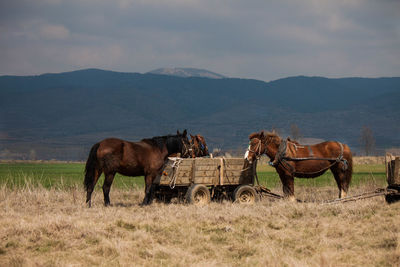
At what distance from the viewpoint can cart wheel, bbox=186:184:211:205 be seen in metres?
13.2

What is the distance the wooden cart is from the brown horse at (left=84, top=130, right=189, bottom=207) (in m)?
0.30

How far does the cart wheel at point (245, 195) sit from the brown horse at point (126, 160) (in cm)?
212

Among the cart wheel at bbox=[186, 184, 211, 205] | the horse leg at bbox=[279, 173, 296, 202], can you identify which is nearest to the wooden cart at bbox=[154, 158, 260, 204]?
the cart wheel at bbox=[186, 184, 211, 205]

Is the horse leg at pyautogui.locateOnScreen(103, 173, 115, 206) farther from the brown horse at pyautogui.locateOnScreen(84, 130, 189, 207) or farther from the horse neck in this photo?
the horse neck

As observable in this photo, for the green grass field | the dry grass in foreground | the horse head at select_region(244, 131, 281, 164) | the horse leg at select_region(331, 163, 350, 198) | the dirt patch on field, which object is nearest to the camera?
the dry grass in foreground

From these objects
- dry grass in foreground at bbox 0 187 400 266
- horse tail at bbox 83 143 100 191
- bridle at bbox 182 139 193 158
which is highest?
bridle at bbox 182 139 193 158

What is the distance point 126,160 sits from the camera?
13.6 m

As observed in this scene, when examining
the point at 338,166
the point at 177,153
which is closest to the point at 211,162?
the point at 177,153

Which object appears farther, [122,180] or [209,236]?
[122,180]

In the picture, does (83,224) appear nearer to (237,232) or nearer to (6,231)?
(6,231)

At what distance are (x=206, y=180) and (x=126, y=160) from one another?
2170mm

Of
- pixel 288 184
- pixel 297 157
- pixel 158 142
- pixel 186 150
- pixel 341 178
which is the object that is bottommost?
pixel 288 184

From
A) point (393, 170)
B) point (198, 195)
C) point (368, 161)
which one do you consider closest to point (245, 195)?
point (198, 195)

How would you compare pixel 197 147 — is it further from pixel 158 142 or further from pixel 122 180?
pixel 122 180
